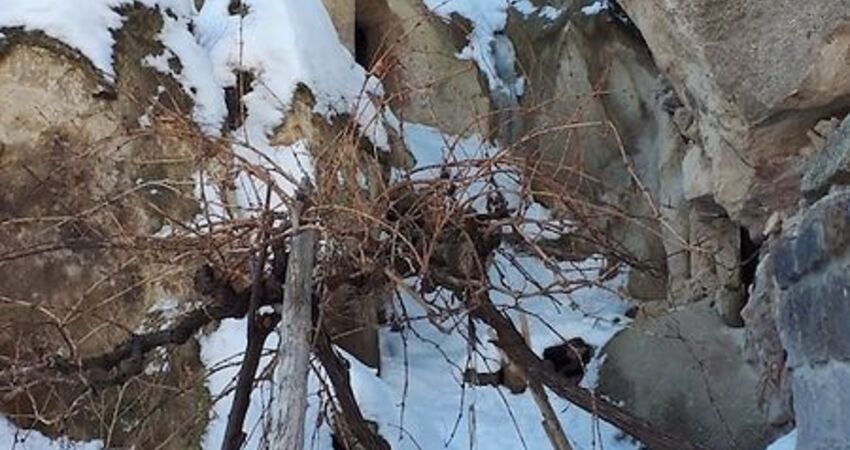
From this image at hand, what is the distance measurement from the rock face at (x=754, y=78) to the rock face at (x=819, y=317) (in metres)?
1.83

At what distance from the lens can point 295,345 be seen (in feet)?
8.23

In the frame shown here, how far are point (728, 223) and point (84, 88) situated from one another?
122 inches

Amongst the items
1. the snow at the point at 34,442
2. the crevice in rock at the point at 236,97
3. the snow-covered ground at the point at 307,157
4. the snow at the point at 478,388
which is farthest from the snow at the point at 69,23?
the snow at the point at 34,442

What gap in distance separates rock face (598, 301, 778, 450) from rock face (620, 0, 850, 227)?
2.35ft

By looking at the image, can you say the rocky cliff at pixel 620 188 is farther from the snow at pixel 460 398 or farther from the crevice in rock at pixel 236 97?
the snow at pixel 460 398

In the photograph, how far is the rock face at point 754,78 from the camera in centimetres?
388

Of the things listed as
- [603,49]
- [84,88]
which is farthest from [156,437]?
[603,49]

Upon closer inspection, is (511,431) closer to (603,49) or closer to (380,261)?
(380,261)

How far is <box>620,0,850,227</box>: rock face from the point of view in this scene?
12.7 ft

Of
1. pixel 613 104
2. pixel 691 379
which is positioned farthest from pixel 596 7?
pixel 691 379

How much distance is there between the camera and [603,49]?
28.8 ft

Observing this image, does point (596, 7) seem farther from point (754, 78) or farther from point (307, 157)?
point (754, 78)

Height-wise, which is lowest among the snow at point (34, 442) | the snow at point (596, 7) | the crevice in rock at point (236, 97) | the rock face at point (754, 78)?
the snow at point (34, 442)

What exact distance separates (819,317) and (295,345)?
103cm
